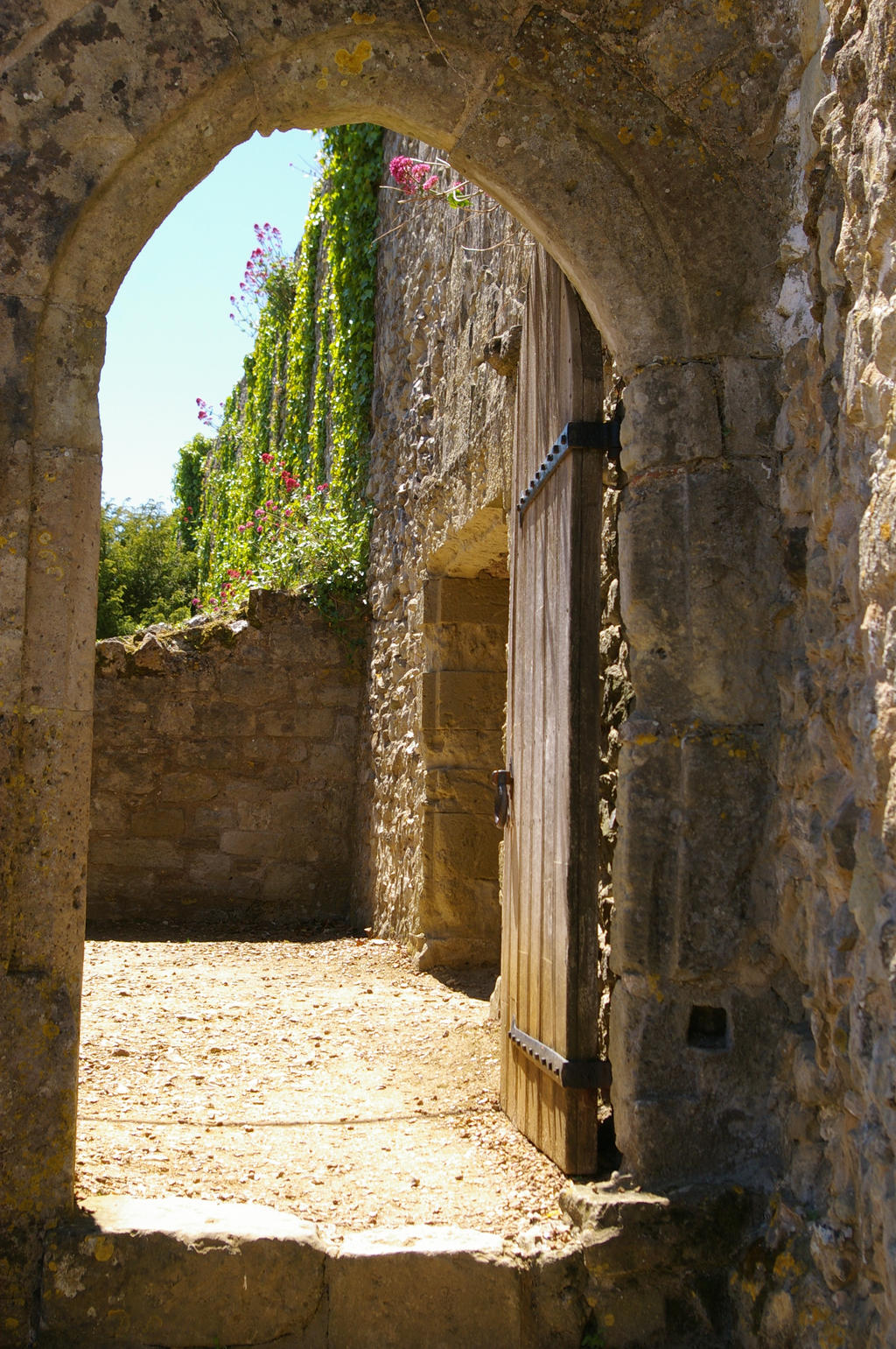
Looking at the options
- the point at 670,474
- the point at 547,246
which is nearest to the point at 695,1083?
the point at 670,474

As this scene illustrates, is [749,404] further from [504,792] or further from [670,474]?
[504,792]

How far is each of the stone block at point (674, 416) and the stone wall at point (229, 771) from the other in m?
4.44

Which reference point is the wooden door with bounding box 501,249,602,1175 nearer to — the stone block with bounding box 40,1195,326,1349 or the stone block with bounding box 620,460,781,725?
the stone block with bounding box 620,460,781,725

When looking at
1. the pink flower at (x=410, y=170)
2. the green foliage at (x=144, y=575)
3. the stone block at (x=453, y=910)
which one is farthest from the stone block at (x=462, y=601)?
the green foliage at (x=144, y=575)

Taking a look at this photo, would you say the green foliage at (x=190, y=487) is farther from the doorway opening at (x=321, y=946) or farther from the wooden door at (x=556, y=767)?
the wooden door at (x=556, y=767)

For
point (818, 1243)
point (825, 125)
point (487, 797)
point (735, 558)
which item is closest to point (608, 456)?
point (735, 558)

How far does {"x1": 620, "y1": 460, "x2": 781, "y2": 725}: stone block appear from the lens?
2.53 meters

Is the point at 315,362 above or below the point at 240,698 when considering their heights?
above

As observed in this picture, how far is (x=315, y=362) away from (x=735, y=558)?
7.14 metres

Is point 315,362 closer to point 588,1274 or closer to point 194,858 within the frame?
point 194,858

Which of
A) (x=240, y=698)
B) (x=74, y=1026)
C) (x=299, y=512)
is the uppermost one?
(x=299, y=512)

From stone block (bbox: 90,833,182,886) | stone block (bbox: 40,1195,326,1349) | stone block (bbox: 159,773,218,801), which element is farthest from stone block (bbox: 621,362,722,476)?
stone block (bbox: 90,833,182,886)

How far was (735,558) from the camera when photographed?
100 inches

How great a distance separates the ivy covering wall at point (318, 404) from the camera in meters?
7.20
